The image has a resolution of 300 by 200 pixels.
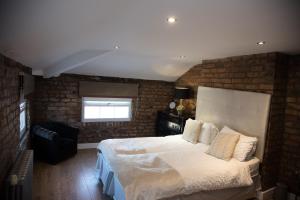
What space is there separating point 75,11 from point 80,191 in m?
2.67

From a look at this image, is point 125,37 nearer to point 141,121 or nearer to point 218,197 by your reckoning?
point 218,197

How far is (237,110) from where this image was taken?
11.7 feet

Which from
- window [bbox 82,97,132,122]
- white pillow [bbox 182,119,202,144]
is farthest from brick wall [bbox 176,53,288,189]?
window [bbox 82,97,132,122]

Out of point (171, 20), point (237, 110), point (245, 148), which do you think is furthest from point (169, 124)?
point (171, 20)

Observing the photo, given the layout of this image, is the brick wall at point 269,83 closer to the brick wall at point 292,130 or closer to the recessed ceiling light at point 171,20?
the brick wall at point 292,130

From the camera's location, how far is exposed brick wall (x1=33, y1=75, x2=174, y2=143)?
4754 millimetres

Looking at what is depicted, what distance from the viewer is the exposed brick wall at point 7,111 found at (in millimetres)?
1987

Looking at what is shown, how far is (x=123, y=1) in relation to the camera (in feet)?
5.20

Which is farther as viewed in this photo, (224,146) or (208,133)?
(208,133)

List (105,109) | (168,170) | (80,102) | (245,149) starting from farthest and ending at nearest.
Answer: (105,109) → (80,102) → (245,149) → (168,170)

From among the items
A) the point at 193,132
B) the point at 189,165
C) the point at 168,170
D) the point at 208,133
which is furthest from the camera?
the point at 193,132

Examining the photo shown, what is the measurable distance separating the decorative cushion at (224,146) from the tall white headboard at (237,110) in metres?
0.32

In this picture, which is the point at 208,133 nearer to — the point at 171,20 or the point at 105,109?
the point at 171,20

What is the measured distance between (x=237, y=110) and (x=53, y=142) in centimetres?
339
